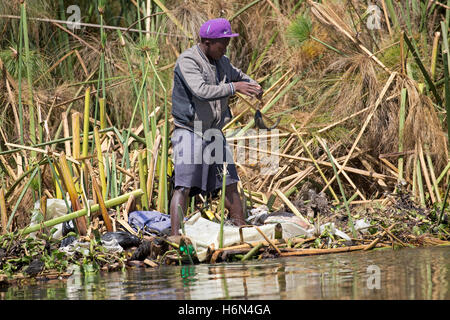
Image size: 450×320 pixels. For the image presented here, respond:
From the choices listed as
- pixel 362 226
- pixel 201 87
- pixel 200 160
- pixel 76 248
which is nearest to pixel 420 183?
pixel 362 226

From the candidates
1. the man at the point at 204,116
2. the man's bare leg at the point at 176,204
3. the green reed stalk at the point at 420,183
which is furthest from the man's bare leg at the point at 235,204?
the green reed stalk at the point at 420,183

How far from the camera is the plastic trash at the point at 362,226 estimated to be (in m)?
5.41

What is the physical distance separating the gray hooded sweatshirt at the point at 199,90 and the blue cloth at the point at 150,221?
0.69 m

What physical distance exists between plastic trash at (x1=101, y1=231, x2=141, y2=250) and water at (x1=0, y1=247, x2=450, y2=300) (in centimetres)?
41

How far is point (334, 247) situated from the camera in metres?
5.13

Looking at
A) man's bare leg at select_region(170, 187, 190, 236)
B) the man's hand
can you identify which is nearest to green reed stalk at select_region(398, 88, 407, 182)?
the man's hand

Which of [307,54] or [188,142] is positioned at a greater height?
[307,54]

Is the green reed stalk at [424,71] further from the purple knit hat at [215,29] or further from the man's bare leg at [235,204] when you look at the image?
the man's bare leg at [235,204]

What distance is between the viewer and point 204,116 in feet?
18.3

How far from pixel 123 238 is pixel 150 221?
17.4 inches

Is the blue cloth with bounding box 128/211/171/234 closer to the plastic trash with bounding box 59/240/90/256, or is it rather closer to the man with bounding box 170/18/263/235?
the man with bounding box 170/18/263/235

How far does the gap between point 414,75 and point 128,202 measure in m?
2.76
